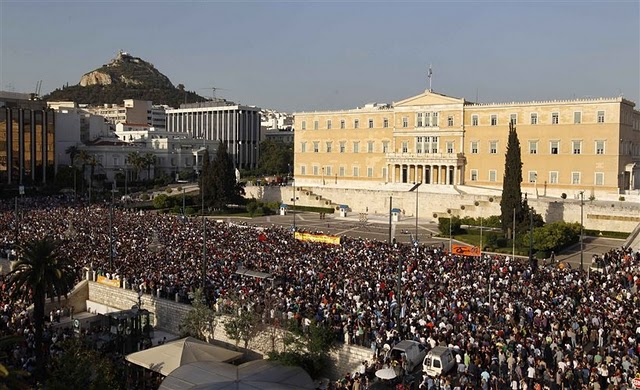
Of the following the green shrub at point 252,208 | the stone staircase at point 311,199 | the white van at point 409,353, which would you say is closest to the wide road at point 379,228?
the green shrub at point 252,208

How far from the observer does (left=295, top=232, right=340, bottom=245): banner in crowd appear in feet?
117

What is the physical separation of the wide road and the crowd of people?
25.3 ft

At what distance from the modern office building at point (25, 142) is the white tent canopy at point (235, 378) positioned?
232 ft

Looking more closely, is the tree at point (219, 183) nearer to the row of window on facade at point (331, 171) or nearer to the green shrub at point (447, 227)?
the row of window on facade at point (331, 171)

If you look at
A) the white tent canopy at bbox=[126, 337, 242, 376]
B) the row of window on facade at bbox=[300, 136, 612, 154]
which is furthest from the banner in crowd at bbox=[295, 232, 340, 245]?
the row of window on facade at bbox=[300, 136, 612, 154]

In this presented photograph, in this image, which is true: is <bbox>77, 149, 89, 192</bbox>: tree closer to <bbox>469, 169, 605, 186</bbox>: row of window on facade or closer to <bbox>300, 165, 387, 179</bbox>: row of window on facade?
<bbox>300, 165, 387, 179</bbox>: row of window on facade

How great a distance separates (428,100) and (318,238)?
1450 inches

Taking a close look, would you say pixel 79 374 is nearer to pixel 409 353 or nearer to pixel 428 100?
pixel 409 353

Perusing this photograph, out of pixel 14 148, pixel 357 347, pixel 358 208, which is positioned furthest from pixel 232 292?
pixel 14 148

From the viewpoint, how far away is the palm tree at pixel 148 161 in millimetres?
88875

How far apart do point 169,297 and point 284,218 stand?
103ft

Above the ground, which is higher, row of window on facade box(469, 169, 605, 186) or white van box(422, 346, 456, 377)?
row of window on facade box(469, 169, 605, 186)

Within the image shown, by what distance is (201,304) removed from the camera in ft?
79.2

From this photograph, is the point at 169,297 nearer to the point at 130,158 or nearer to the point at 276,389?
the point at 276,389
